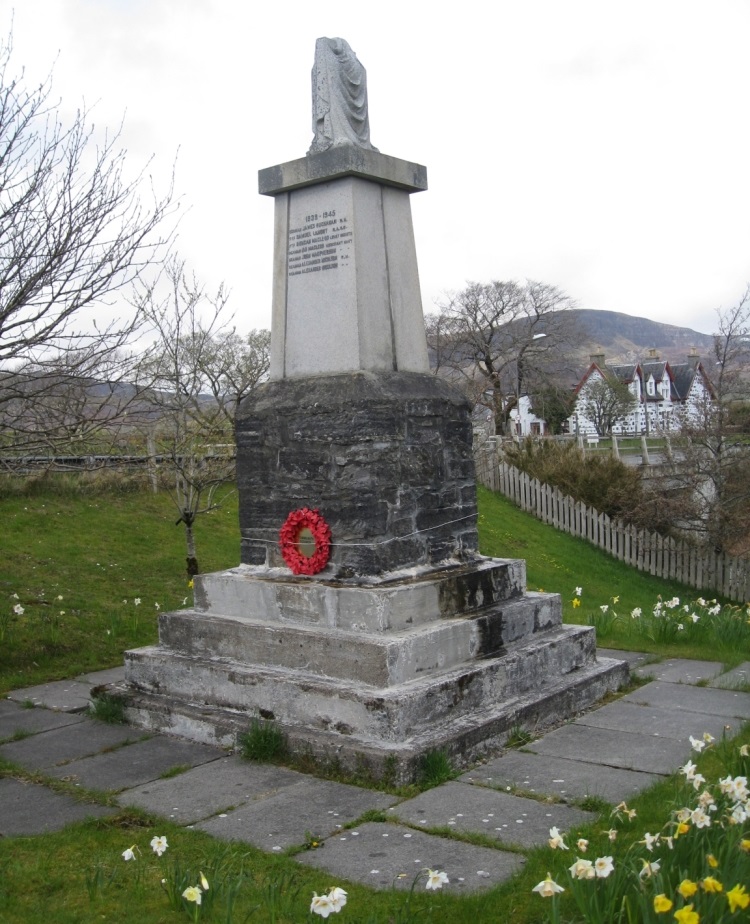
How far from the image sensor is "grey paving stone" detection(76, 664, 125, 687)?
7.63 m

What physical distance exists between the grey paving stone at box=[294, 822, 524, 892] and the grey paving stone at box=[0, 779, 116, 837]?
1.33 m

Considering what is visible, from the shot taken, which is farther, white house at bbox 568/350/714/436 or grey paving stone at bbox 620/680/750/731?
white house at bbox 568/350/714/436

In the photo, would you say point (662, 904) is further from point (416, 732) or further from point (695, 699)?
point (695, 699)

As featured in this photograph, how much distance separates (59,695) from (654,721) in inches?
177

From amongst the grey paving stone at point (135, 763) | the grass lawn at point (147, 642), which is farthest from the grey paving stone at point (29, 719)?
the grey paving stone at point (135, 763)

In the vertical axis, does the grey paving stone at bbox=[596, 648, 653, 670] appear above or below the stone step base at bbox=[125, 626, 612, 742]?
below

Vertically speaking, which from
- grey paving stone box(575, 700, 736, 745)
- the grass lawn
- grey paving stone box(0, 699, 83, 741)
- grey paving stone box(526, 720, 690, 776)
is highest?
the grass lawn

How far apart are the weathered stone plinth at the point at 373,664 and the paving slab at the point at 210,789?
0.83ft

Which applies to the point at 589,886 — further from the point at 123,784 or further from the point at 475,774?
the point at 123,784

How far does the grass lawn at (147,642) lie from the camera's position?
11.6ft

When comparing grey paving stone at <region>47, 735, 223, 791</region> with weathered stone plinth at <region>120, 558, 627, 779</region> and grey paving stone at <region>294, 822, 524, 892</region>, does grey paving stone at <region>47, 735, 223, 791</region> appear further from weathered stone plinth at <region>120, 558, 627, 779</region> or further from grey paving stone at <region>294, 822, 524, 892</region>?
grey paving stone at <region>294, 822, 524, 892</region>

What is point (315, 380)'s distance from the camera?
6.45 meters

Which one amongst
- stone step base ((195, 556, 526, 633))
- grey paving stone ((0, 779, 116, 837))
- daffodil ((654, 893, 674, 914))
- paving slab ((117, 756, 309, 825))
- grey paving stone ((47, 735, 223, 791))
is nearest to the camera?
daffodil ((654, 893, 674, 914))

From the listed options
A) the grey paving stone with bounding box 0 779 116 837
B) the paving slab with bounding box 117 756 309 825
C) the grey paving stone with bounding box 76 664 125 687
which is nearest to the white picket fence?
the grey paving stone with bounding box 76 664 125 687
